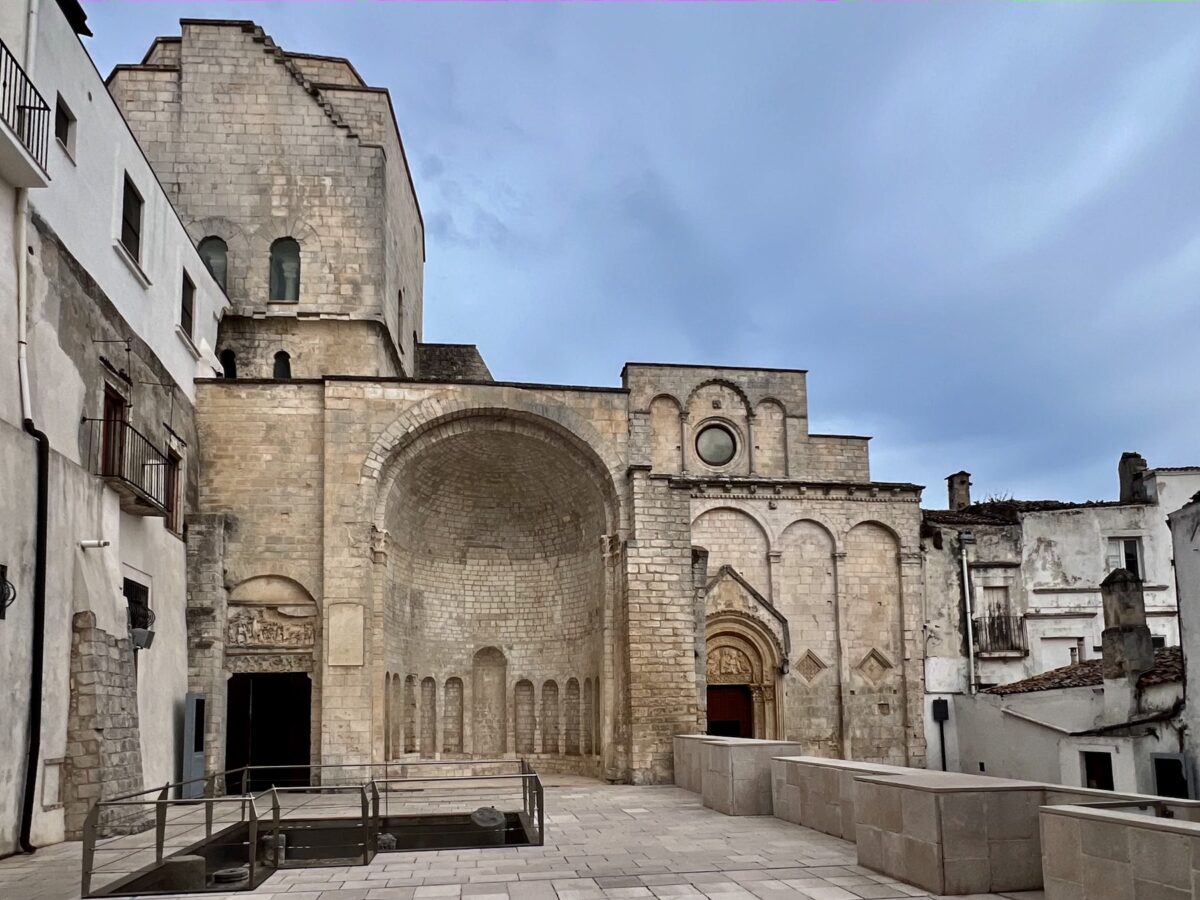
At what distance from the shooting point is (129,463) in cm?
1443

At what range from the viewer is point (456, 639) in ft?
70.4

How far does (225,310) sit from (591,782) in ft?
40.2

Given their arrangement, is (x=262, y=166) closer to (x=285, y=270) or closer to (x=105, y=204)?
(x=285, y=270)

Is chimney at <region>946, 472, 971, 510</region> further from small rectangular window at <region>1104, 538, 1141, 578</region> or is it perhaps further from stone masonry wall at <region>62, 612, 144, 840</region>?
stone masonry wall at <region>62, 612, 144, 840</region>

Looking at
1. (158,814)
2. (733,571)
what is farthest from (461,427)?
(158,814)

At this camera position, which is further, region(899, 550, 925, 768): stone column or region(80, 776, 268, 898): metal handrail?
region(899, 550, 925, 768): stone column

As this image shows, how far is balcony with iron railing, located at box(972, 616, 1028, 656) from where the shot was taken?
26.9 meters

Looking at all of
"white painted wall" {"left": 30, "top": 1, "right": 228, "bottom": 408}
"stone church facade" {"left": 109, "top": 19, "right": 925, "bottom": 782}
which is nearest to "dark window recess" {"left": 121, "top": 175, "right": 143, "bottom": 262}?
"white painted wall" {"left": 30, "top": 1, "right": 228, "bottom": 408}

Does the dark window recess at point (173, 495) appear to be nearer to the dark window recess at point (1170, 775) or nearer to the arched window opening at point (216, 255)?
the arched window opening at point (216, 255)

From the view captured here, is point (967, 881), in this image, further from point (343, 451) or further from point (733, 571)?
point (733, 571)

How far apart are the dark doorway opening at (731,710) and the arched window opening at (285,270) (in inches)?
515

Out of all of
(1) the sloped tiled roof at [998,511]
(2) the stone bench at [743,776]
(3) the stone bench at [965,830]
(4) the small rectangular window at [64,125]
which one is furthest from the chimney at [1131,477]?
(4) the small rectangular window at [64,125]

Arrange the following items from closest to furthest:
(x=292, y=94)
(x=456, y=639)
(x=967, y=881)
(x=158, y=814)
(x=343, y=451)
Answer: (x=967, y=881) → (x=158, y=814) → (x=343, y=451) → (x=456, y=639) → (x=292, y=94)

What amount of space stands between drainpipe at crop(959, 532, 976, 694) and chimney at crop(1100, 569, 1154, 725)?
6539 millimetres
